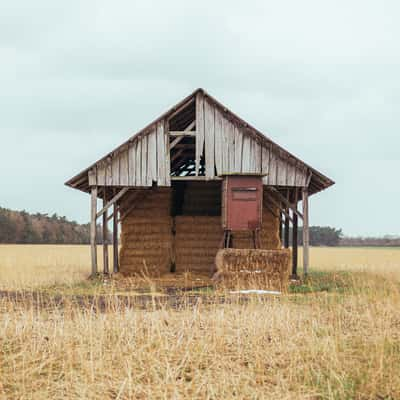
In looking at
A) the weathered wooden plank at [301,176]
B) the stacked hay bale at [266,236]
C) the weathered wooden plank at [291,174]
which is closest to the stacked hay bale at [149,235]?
the stacked hay bale at [266,236]

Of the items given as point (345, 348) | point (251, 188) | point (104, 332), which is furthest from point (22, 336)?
point (251, 188)

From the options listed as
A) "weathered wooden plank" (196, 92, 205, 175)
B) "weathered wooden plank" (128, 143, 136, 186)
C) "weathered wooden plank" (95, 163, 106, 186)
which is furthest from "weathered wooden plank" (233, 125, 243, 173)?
"weathered wooden plank" (95, 163, 106, 186)

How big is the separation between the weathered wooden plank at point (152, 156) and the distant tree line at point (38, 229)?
4920cm

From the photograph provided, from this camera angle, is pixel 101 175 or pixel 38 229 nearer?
pixel 101 175

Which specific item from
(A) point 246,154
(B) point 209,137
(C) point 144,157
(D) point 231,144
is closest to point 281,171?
(A) point 246,154

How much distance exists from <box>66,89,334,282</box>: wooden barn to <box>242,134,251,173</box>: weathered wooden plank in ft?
0.11

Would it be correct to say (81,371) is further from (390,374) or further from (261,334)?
(390,374)

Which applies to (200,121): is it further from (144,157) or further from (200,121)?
(144,157)

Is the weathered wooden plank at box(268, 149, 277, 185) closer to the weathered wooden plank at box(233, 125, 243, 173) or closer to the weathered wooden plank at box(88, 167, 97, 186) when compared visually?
the weathered wooden plank at box(233, 125, 243, 173)

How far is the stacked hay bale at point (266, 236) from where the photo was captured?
21.2 m

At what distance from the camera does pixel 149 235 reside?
21.5m

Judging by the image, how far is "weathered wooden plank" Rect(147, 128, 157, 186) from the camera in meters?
19.4

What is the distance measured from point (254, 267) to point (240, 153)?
15.2 ft

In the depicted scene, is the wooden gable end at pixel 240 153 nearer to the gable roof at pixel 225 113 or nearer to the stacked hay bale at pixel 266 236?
the gable roof at pixel 225 113
